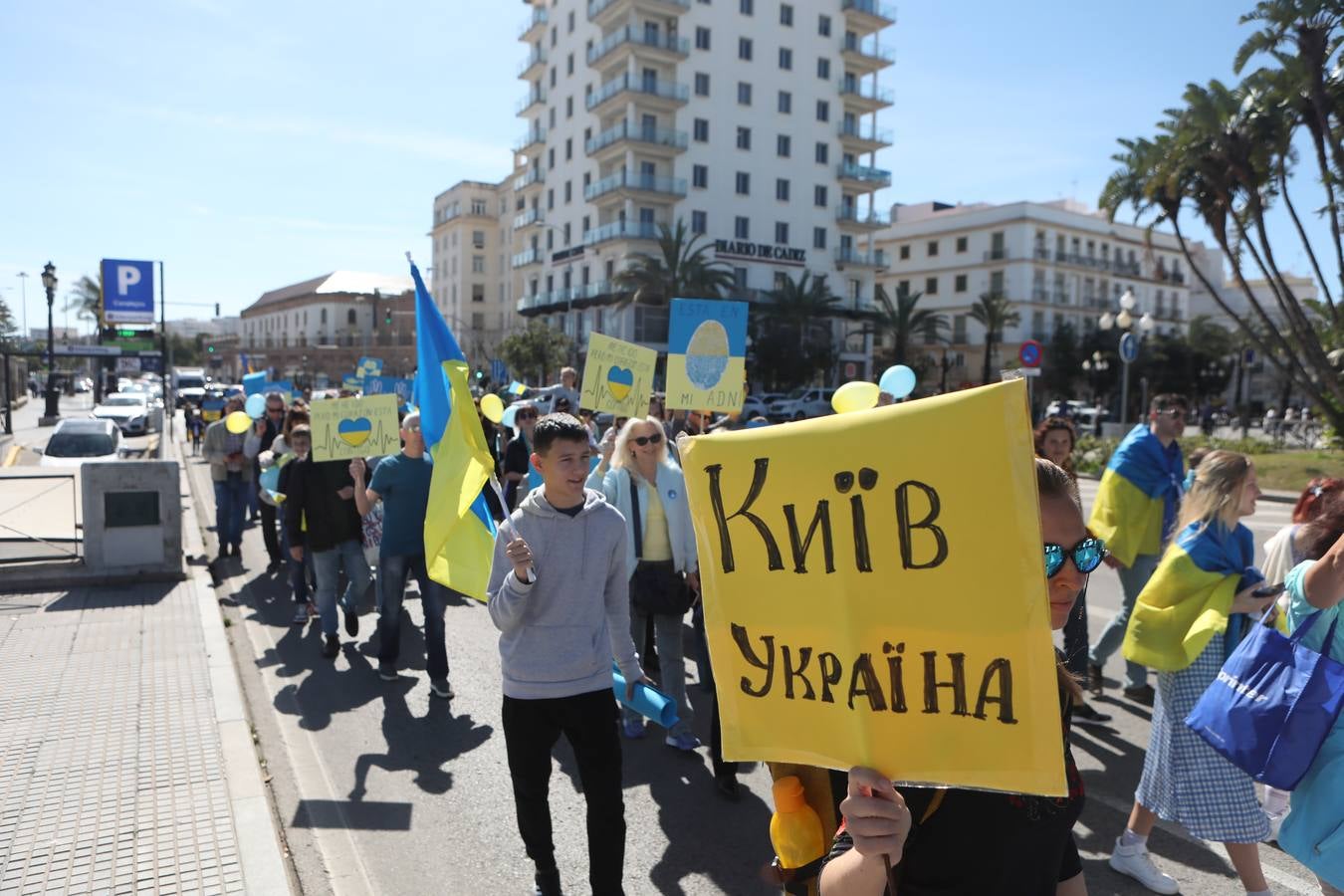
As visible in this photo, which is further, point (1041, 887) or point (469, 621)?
point (469, 621)

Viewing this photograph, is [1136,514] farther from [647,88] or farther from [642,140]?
[647,88]

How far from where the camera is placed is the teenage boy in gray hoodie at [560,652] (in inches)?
133

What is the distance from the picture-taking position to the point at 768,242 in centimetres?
5697

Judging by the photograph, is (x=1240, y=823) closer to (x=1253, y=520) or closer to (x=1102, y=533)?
(x=1102, y=533)

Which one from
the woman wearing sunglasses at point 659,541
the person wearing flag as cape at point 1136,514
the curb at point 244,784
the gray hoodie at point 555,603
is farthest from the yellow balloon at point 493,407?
the person wearing flag as cape at point 1136,514

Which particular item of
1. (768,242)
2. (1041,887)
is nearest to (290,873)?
(1041,887)

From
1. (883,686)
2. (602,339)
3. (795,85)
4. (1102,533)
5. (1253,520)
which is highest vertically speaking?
(795,85)

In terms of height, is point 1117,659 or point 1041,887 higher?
point 1041,887

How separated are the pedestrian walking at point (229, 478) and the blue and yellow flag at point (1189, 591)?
9.76m

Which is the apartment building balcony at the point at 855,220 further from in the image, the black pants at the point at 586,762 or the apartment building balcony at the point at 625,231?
the black pants at the point at 586,762

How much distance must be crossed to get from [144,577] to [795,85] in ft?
184

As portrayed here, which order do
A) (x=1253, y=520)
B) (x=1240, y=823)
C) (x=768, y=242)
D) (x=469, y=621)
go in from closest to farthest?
(x=1240, y=823), (x=469, y=621), (x=1253, y=520), (x=768, y=242)

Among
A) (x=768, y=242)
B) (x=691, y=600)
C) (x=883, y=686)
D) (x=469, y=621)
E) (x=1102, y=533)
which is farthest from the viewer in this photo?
(x=768, y=242)

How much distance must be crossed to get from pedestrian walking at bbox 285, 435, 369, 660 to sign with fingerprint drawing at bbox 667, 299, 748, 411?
293 centimetres
